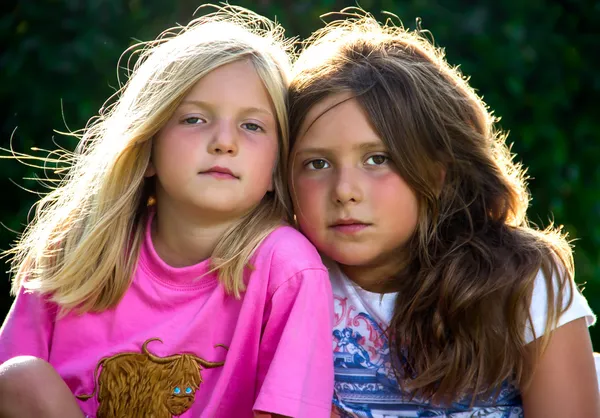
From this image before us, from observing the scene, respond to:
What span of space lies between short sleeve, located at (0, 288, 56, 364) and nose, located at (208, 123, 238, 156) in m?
0.70

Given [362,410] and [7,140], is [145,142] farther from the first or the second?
[7,140]

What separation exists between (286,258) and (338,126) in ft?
1.30

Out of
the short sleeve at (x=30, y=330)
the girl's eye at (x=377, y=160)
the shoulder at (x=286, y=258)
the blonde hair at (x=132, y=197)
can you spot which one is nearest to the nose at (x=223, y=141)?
the blonde hair at (x=132, y=197)

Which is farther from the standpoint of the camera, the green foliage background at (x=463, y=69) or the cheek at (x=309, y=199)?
the green foliage background at (x=463, y=69)

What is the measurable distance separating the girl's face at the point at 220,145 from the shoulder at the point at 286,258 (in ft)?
0.46

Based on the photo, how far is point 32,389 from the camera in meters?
2.13

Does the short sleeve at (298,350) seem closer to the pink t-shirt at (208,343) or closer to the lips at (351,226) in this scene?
the pink t-shirt at (208,343)

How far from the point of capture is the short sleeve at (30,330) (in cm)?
254

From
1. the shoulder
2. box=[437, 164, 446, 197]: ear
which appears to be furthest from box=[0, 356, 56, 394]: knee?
box=[437, 164, 446, 197]: ear

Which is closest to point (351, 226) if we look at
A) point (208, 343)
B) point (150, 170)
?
point (208, 343)

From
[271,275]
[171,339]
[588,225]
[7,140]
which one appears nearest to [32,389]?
[171,339]

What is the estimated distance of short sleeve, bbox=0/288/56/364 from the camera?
2539mm

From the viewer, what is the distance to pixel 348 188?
7.76 ft

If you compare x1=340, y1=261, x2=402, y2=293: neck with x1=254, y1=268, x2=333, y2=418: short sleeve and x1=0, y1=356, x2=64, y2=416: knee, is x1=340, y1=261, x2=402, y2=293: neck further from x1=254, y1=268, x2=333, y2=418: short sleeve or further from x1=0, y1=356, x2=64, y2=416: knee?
x1=0, y1=356, x2=64, y2=416: knee
